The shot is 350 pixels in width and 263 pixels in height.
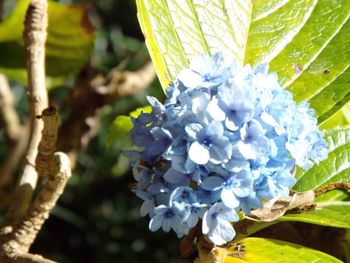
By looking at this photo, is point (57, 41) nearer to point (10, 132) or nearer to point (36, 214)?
point (10, 132)

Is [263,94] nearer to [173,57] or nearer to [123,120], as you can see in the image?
[173,57]

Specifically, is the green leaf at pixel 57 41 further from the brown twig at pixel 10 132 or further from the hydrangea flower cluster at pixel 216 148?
the hydrangea flower cluster at pixel 216 148

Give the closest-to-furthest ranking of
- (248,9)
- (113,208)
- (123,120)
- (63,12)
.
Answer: (248,9)
(123,120)
(63,12)
(113,208)

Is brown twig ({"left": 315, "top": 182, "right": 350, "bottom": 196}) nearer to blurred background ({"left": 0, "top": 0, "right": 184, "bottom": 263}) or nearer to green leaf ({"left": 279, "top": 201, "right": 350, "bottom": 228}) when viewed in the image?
green leaf ({"left": 279, "top": 201, "right": 350, "bottom": 228})

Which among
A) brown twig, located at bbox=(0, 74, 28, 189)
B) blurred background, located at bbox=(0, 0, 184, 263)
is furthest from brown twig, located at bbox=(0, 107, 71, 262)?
blurred background, located at bbox=(0, 0, 184, 263)

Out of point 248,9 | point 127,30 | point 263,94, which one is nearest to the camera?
point 263,94

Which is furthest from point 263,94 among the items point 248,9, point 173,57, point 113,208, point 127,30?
point 127,30

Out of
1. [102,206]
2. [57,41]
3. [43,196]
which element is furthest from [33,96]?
[102,206]
